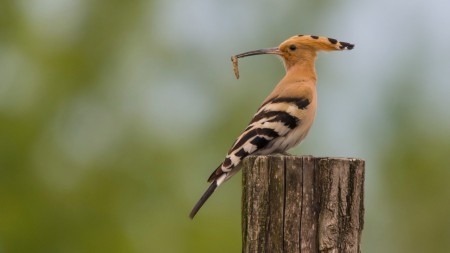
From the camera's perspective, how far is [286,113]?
218 inches

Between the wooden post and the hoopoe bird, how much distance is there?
1.05 m

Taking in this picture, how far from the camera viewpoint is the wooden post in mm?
3939

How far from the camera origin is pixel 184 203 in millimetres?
16750

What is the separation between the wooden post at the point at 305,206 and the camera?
3939 mm

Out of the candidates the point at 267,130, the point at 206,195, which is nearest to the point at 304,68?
the point at 267,130

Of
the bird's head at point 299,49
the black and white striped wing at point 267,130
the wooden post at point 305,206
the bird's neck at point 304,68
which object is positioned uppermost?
the bird's head at point 299,49

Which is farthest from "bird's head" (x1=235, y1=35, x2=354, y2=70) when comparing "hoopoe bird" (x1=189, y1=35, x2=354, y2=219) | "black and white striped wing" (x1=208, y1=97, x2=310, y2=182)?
"black and white striped wing" (x1=208, y1=97, x2=310, y2=182)

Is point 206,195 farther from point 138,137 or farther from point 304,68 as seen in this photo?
point 138,137

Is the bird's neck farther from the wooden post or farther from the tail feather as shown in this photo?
the wooden post

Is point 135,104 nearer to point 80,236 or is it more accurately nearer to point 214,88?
point 214,88

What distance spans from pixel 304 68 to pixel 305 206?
2.27 meters

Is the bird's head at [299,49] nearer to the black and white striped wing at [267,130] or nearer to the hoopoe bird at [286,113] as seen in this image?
the hoopoe bird at [286,113]

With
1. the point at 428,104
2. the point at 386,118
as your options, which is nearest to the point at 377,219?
the point at 386,118

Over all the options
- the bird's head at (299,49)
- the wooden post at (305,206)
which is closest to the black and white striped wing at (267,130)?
the bird's head at (299,49)
